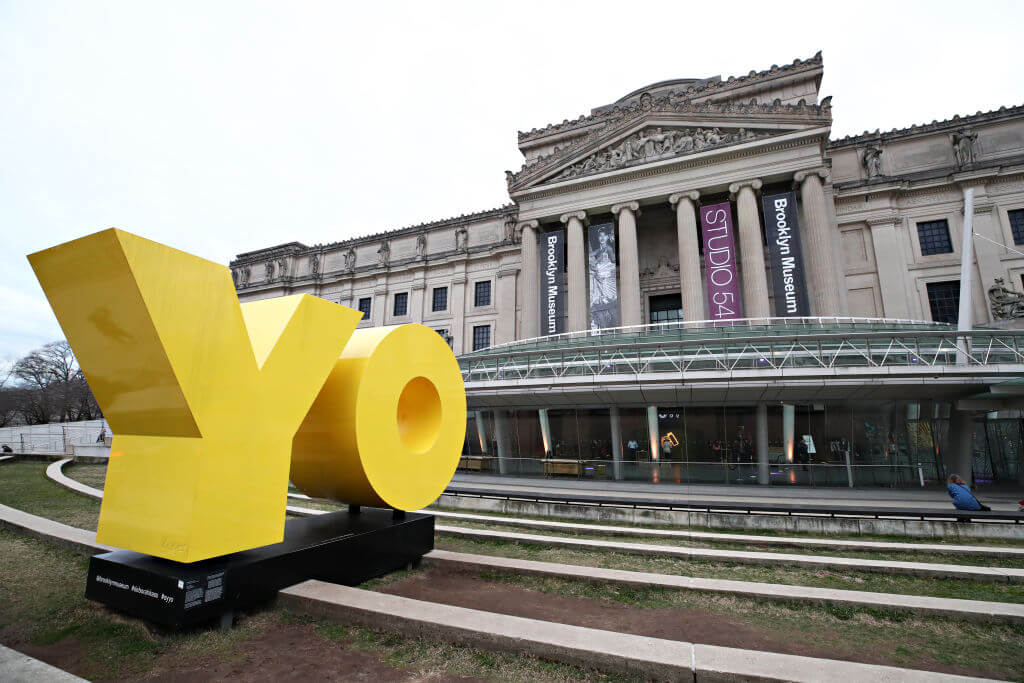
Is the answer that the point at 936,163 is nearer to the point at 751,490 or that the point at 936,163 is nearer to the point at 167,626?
the point at 751,490

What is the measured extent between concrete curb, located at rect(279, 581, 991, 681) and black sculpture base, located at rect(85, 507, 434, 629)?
0.44 meters

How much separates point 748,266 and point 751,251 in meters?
1.04

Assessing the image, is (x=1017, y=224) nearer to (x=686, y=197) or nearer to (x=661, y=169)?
(x=686, y=197)

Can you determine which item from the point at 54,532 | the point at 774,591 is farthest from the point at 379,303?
the point at 774,591

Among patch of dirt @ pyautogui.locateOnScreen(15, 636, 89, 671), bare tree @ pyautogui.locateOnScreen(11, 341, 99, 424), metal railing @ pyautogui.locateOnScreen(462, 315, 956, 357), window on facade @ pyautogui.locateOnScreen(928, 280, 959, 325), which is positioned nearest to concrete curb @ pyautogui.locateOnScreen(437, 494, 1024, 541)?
patch of dirt @ pyautogui.locateOnScreen(15, 636, 89, 671)

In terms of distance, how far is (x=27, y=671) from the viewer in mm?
4289

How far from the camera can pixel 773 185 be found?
3475 cm

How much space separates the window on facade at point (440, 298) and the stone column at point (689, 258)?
81.5ft

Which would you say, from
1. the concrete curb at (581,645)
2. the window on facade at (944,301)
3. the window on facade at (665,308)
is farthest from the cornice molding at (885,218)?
the concrete curb at (581,645)

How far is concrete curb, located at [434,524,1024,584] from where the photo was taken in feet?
25.6

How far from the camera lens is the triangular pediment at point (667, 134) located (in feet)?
107

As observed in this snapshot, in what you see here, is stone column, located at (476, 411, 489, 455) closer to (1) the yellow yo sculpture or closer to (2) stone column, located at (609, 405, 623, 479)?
(2) stone column, located at (609, 405, 623, 479)

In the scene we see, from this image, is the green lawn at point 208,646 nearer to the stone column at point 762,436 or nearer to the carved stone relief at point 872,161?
the stone column at point 762,436

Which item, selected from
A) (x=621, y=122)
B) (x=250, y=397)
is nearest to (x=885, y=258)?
(x=621, y=122)
